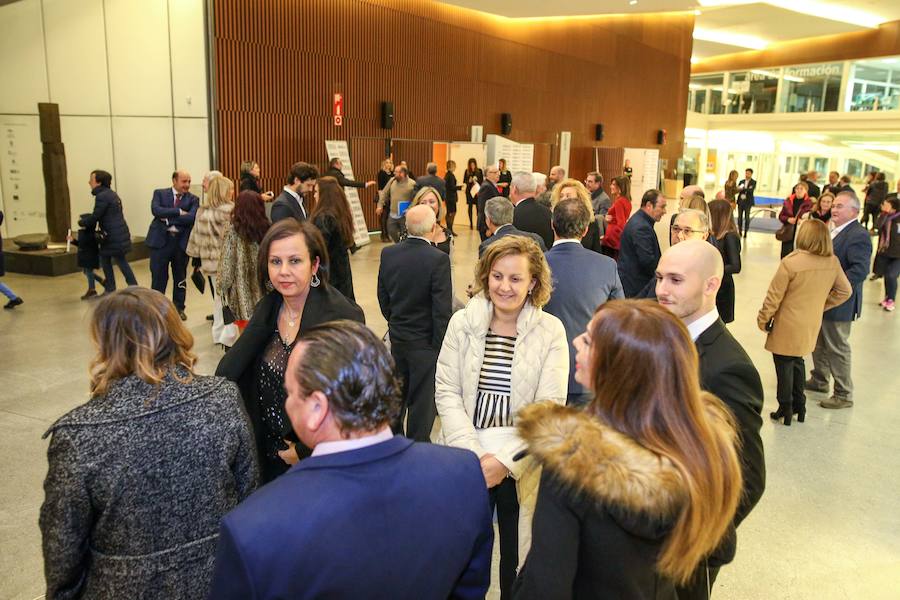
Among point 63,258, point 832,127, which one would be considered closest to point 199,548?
point 63,258

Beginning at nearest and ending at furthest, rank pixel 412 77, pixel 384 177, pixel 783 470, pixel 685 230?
pixel 783 470 < pixel 685 230 < pixel 384 177 < pixel 412 77

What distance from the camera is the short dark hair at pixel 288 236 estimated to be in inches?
108

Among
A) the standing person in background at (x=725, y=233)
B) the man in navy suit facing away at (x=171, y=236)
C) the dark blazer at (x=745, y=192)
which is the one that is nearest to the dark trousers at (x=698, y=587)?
the standing person in background at (x=725, y=233)

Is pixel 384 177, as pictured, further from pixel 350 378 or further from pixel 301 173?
pixel 350 378

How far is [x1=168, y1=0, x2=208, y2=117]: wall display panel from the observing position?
35.7 ft

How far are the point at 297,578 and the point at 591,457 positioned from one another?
2.06ft

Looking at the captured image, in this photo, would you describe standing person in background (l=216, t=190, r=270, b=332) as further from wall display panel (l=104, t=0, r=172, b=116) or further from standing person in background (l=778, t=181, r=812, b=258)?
standing person in background (l=778, t=181, r=812, b=258)

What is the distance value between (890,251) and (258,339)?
31.2 ft

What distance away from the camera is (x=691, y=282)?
2.44 metres

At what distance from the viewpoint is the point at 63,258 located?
9.55m

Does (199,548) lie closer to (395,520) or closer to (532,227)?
(395,520)

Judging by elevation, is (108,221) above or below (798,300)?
above

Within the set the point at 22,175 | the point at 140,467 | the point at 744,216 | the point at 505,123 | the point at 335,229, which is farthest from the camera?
the point at 505,123

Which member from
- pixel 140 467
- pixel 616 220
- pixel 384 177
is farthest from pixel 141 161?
pixel 140 467
